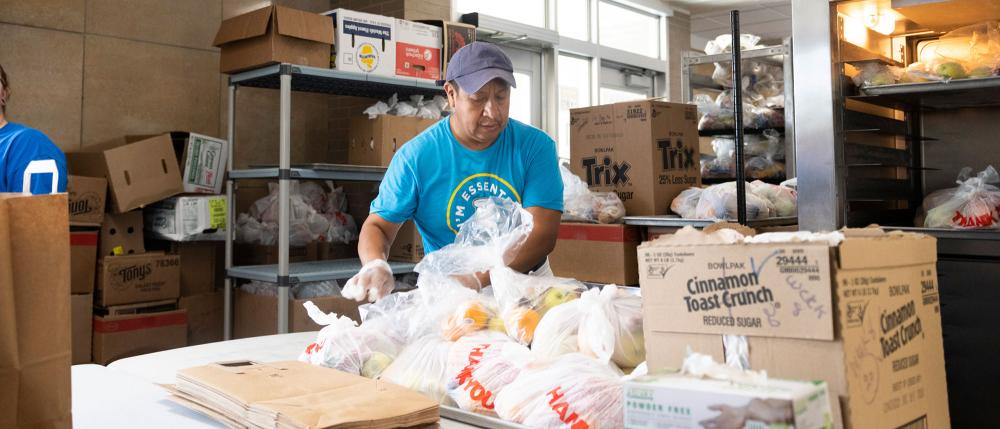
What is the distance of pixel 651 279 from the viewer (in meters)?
0.91

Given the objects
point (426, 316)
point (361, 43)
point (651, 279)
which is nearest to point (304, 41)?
point (361, 43)

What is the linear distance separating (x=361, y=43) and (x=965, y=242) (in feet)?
9.73

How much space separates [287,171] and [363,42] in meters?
0.81

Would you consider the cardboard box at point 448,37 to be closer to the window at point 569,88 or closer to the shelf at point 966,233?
the window at point 569,88

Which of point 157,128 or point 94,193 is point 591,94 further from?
point 94,193

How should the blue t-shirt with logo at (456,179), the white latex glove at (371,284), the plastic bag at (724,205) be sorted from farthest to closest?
the plastic bag at (724,205), the blue t-shirt with logo at (456,179), the white latex glove at (371,284)

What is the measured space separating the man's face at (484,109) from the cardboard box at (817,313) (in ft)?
4.11

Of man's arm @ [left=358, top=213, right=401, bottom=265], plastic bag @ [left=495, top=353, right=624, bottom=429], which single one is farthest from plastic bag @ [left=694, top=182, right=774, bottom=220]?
plastic bag @ [left=495, top=353, right=624, bottom=429]

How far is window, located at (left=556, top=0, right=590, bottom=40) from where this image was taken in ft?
21.5

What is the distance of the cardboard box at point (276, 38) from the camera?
144 inches

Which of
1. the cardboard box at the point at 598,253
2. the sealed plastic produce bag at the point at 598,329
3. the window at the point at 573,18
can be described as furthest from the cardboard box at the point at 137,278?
the window at the point at 573,18

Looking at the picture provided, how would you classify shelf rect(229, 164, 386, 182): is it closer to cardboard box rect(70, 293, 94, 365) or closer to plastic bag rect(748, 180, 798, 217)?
cardboard box rect(70, 293, 94, 365)

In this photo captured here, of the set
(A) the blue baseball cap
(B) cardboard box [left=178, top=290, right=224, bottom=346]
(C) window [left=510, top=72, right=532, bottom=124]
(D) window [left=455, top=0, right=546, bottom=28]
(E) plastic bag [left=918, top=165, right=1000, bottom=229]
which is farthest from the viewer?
(C) window [left=510, top=72, right=532, bottom=124]

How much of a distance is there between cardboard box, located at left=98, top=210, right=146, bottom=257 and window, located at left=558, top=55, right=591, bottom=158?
11.7 ft
